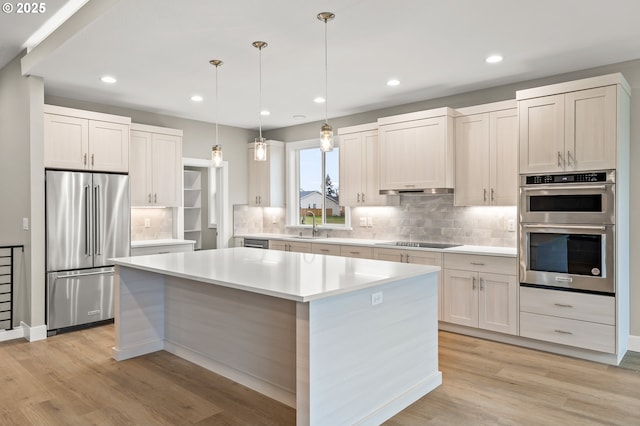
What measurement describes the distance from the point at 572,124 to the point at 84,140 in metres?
4.78

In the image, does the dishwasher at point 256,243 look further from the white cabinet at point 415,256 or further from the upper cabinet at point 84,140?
the upper cabinet at point 84,140

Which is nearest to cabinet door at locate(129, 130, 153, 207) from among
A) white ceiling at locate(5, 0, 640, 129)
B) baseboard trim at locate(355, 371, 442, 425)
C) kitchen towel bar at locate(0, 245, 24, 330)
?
white ceiling at locate(5, 0, 640, 129)

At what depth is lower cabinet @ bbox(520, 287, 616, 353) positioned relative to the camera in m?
3.55

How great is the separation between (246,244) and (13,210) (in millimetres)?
2925

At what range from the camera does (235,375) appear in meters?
3.21

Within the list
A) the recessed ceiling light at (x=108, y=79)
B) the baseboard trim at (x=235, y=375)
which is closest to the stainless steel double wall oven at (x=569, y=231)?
the baseboard trim at (x=235, y=375)

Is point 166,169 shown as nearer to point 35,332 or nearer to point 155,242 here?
point 155,242

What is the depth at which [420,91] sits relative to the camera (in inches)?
190

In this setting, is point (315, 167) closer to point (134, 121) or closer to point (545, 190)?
point (134, 121)

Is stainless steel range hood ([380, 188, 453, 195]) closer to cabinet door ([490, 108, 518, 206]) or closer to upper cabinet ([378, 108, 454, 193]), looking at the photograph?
upper cabinet ([378, 108, 454, 193])

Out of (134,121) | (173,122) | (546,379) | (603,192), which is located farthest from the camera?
(173,122)

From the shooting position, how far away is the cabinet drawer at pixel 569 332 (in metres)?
3.54

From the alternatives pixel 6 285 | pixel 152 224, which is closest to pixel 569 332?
pixel 152 224

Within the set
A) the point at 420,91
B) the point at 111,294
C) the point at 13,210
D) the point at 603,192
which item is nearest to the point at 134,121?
the point at 13,210
